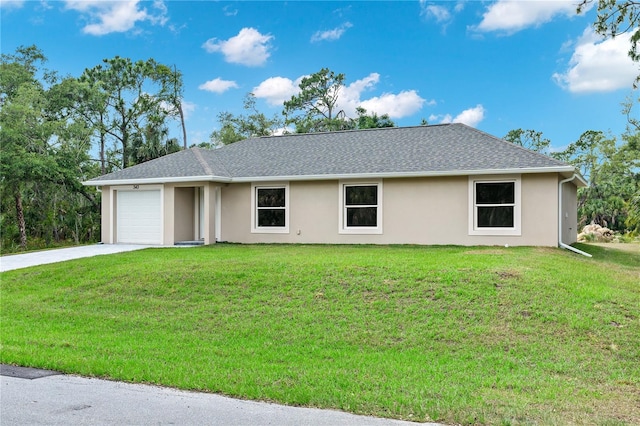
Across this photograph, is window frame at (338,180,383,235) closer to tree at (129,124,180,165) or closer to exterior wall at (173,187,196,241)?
exterior wall at (173,187,196,241)

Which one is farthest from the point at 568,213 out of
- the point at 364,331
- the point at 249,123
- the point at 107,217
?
the point at 249,123

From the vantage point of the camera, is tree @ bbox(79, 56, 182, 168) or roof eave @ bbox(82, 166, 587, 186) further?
tree @ bbox(79, 56, 182, 168)

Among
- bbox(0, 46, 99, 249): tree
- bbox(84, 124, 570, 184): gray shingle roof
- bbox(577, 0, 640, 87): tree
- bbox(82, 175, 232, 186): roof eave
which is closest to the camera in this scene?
bbox(577, 0, 640, 87): tree

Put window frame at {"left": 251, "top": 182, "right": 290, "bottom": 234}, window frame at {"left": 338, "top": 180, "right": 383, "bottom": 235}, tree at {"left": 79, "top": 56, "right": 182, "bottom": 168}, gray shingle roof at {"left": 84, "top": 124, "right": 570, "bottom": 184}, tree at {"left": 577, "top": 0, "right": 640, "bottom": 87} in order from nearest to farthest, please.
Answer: tree at {"left": 577, "top": 0, "right": 640, "bottom": 87}, gray shingle roof at {"left": 84, "top": 124, "right": 570, "bottom": 184}, window frame at {"left": 338, "top": 180, "right": 383, "bottom": 235}, window frame at {"left": 251, "top": 182, "right": 290, "bottom": 234}, tree at {"left": 79, "top": 56, "right": 182, "bottom": 168}

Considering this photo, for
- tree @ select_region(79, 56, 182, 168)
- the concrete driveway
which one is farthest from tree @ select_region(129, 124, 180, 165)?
the concrete driveway

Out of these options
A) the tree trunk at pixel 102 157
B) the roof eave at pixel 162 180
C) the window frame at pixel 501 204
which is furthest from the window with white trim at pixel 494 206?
the tree trunk at pixel 102 157

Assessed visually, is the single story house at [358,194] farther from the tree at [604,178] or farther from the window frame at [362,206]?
the tree at [604,178]

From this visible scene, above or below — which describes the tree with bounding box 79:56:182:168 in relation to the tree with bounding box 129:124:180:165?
above

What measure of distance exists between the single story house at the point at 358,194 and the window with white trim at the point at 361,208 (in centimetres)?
3

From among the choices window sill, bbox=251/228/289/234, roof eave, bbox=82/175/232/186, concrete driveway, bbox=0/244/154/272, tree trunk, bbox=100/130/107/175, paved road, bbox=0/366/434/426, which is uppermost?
tree trunk, bbox=100/130/107/175

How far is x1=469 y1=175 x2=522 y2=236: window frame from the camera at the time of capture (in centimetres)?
1541

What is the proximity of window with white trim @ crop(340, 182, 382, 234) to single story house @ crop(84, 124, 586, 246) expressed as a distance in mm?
34

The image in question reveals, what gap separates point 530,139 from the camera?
Answer: 149ft

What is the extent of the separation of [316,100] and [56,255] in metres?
25.5
